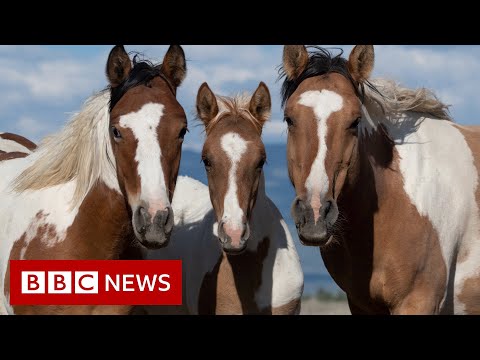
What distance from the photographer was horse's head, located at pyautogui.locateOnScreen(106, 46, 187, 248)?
17.7 ft

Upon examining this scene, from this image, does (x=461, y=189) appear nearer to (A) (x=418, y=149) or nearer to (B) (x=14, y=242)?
(A) (x=418, y=149)

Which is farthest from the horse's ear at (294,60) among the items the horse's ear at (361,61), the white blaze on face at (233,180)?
the white blaze on face at (233,180)

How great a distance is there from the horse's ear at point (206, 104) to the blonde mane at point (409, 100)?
1.17 meters

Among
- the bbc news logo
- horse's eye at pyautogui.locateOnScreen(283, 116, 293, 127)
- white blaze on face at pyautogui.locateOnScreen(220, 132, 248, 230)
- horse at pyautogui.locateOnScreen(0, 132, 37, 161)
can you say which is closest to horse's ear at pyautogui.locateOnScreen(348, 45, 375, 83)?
horse's eye at pyautogui.locateOnScreen(283, 116, 293, 127)

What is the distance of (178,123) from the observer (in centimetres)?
569

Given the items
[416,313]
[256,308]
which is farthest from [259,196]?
[416,313]

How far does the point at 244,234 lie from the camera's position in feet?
18.7

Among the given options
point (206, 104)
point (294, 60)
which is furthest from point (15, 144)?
point (294, 60)

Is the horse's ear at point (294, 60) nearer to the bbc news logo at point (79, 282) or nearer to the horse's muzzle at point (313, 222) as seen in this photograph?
the horse's muzzle at point (313, 222)

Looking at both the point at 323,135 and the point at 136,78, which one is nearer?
the point at 323,135

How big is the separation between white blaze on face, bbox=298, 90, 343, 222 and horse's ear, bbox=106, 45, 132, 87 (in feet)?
4.15

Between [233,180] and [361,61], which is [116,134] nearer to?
[233,180]

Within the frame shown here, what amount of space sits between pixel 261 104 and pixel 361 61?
886 mm

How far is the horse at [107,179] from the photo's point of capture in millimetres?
5508
